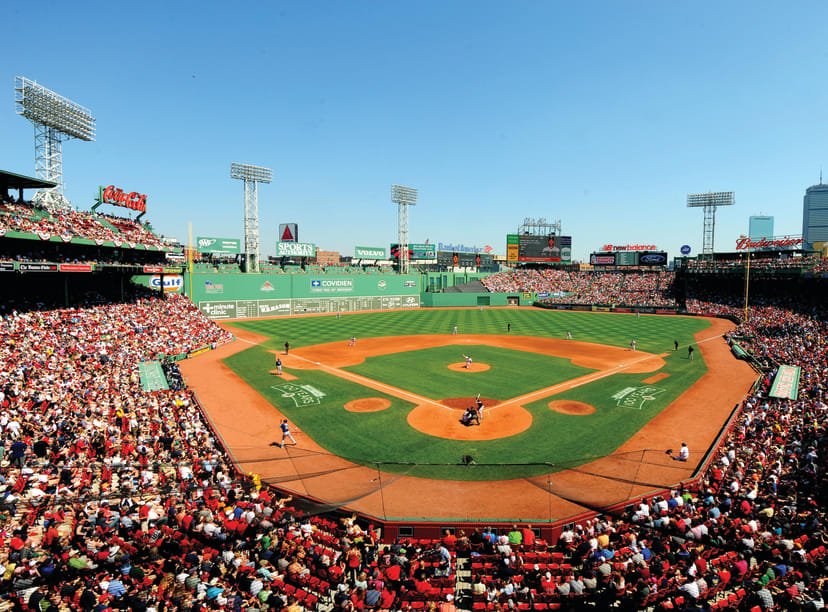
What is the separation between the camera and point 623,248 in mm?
93500

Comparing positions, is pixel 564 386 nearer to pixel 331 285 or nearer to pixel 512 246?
pixel 331 285

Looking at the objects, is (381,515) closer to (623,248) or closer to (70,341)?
(70,341)

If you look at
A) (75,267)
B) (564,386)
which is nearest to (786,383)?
(564,386)

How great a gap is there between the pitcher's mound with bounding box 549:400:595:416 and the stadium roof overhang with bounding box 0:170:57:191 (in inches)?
1656

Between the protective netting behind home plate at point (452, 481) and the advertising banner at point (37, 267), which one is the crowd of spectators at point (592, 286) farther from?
the advertising banner at point (37, 267)

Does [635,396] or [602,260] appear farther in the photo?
[602,260]

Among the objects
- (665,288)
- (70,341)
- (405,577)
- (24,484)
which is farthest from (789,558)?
(665,288)

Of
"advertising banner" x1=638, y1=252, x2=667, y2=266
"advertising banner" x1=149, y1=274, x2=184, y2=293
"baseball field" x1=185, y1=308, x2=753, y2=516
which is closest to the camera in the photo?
"baseball field" x1=185, y1=308, x2=753, y2=516

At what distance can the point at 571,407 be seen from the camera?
2311 centimetres

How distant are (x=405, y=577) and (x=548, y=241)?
311 ft

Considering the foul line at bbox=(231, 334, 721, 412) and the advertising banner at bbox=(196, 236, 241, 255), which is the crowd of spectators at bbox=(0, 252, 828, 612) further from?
the advertising banner at bbox=(196, 236, 241, 255)

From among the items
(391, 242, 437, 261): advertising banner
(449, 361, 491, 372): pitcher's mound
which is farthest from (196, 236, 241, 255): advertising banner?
(449, 361, 491, 372): pitcher's mound

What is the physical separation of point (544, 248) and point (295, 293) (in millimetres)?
57544

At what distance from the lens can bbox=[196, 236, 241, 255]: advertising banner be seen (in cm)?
6438
